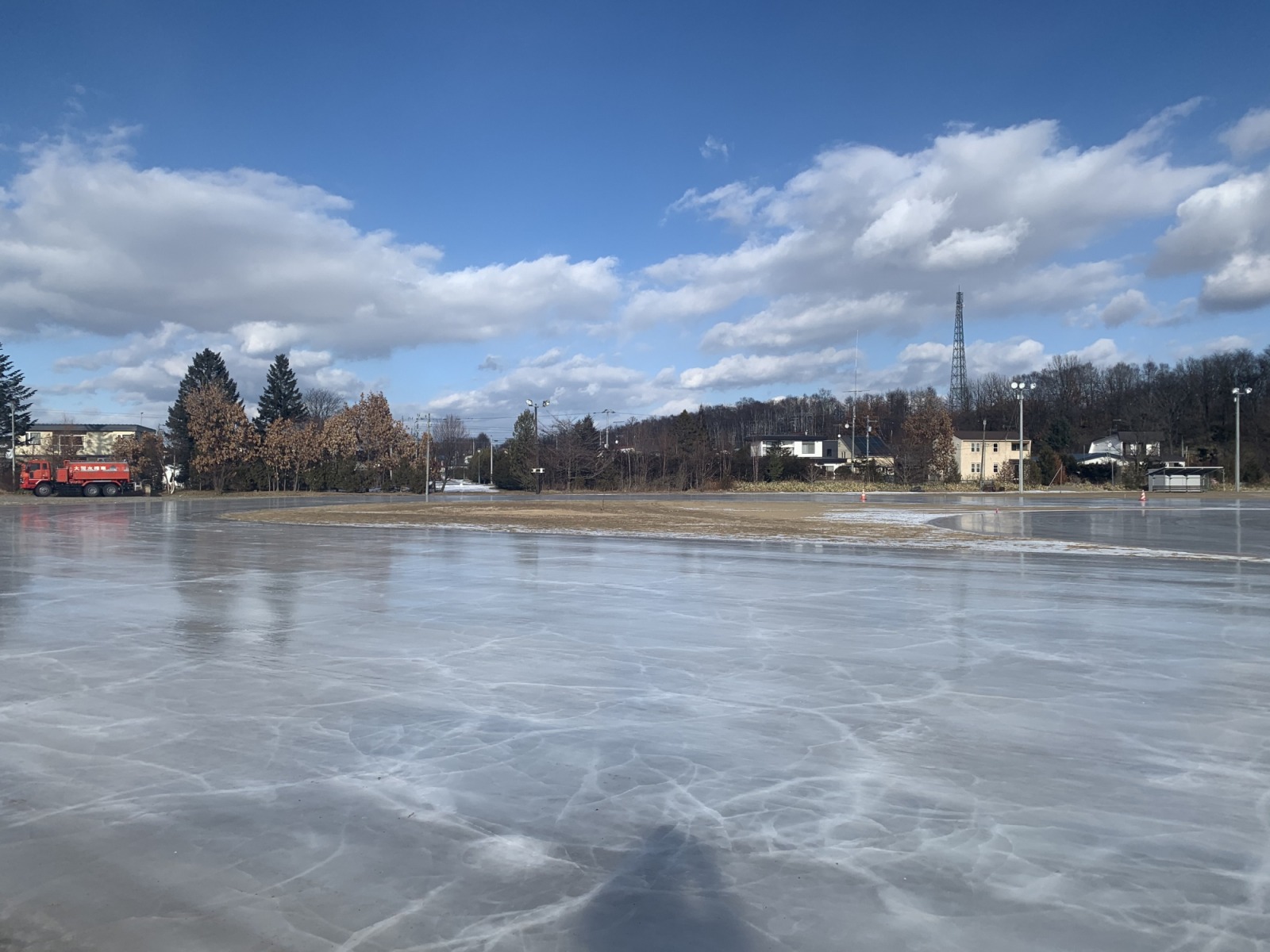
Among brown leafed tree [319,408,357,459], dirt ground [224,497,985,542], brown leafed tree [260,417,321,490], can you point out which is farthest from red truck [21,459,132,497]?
dirt ground [224,497,985,542]

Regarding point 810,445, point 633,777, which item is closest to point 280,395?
point 810,445

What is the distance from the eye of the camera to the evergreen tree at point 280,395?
81875mm

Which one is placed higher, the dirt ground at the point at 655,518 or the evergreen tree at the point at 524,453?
the evergreen tree at the point at 524,453

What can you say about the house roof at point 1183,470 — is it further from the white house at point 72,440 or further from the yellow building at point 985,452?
the white house at point 72,440

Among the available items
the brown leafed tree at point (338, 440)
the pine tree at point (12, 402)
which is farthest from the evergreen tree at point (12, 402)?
the brown leafed tree at point (338, 440)

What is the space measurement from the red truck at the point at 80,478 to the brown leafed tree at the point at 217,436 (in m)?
4.90

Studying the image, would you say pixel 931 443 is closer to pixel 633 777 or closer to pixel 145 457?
pixel 145 457

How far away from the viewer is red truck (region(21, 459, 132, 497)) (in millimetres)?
54312

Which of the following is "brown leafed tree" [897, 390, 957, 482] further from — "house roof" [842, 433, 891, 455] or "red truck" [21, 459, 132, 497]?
"red truck" [21, 459, 132, 497]

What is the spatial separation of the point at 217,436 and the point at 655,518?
4094 cm

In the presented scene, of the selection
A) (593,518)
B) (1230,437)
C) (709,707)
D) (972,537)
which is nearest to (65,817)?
(709,707)

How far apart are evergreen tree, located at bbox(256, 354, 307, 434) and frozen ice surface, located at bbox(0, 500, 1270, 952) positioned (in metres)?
76.1

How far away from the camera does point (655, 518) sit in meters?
30.8

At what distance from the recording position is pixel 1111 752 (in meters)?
5.70
